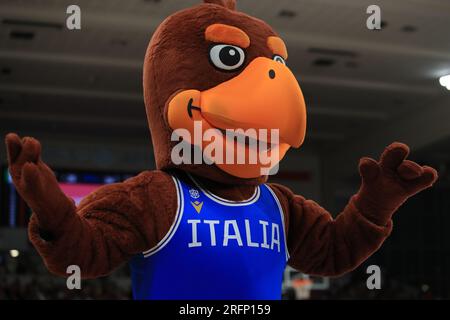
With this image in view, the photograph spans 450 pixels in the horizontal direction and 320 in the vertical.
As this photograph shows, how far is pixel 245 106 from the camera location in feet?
6.45

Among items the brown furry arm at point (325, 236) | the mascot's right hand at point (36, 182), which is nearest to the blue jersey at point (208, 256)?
the brown furry arm at point (325, 236)

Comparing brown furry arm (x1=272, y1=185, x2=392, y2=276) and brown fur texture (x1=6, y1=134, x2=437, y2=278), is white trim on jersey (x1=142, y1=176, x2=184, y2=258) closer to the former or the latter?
brown fur texture (x1=6, y1=134, x2=437, y2=278)

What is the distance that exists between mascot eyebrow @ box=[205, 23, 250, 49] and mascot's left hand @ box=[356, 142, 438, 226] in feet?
1.67

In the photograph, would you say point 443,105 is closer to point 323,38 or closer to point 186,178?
point 323,38

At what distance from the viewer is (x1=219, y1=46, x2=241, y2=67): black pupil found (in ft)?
6.72

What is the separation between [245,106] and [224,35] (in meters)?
0.24

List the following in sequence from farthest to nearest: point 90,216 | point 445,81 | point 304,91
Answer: point 304,91 → point 445,81 → point 90,216

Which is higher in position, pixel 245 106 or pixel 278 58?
pixel 278 58

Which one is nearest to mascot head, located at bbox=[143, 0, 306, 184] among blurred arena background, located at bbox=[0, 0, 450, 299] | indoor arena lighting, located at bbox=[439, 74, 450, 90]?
blurred arena background, located at bbox=[0, 0, 450, 299]

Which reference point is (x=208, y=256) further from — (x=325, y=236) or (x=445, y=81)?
(x=445, y=81)

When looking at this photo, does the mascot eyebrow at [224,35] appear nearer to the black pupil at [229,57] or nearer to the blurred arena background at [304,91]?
the black pupil at [229,57]

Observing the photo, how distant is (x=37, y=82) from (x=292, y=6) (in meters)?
3.80

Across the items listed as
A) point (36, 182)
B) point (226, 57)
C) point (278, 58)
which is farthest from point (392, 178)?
point (36, 182)
